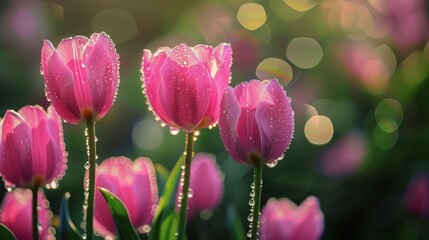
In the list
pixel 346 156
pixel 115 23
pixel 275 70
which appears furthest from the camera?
pixel 115 23

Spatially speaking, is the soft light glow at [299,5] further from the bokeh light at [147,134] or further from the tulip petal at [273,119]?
the tulip petal at [273,119]

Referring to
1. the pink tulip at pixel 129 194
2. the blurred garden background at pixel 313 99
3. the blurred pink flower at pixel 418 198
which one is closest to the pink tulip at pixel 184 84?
the pink tulip at pixel 129 194

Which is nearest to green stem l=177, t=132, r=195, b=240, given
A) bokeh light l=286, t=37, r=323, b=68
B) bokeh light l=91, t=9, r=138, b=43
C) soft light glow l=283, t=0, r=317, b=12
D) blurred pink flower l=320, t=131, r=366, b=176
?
blurred pink flower l=320, t=131, r=366, b=176

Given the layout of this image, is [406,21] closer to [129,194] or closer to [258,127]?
[129,194]

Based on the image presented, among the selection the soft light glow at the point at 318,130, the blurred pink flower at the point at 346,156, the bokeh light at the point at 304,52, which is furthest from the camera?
the bokeh light at the point at 304,52

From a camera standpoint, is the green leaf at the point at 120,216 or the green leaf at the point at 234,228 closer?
the green leaf at the point at 120,216

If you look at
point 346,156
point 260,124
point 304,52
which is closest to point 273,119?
point 260,124

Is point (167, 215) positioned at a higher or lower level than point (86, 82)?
lower
